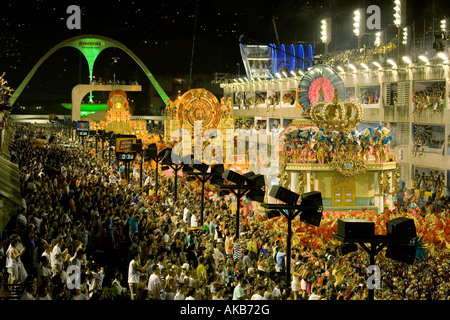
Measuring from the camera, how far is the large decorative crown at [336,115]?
25094 millimetres

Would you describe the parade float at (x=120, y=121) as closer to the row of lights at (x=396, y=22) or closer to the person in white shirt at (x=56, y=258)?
the row of lights at (x=396, y=22)

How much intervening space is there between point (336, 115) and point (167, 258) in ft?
40.1

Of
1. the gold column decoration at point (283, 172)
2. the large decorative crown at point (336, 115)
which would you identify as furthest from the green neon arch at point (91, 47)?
the gold column decoration at point (283, 172)

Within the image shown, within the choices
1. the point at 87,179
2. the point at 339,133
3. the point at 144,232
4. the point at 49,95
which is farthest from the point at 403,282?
the point at 49,95

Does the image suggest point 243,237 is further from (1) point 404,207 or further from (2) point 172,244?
(1) point 404,207

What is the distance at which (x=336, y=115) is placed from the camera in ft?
82.9

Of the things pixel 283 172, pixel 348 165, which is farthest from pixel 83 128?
pixel 348 165

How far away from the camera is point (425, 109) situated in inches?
1380

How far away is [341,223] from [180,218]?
1131 cm

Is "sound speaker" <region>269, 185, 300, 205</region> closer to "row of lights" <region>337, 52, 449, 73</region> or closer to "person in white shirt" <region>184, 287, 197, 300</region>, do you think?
"person in white shirt" <region>184, 287, 197, 300</region>

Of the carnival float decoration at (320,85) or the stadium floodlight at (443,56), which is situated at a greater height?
the stadium floodlight at (443,56)

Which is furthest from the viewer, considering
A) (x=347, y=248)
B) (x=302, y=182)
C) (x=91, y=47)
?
(x=91, y=47)

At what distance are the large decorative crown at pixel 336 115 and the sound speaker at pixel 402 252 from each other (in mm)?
13990

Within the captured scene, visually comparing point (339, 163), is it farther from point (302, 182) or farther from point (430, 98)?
point (430, 98)
